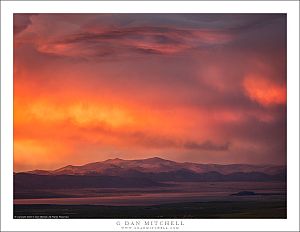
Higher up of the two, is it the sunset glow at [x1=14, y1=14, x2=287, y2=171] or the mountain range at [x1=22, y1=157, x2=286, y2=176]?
the sunset glow at [x1=14, y1=14, x2=287, y2=171]

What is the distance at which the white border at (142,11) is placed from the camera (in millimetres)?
10328

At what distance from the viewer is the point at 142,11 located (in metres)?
10.4

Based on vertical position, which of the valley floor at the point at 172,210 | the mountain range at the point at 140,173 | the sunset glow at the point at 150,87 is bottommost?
A: the valley floor at the point at 172,210

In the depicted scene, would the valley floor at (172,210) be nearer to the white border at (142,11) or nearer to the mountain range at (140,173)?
the white border at (142,11)

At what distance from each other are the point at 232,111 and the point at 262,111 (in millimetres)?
294

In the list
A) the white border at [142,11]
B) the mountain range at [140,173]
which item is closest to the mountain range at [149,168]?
the mountain range at [140,173]

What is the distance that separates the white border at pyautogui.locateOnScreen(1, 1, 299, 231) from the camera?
10328 mm

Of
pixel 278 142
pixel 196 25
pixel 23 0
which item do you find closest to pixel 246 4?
pixel 196 25

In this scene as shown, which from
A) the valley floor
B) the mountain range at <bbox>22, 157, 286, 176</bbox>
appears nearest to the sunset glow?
the mountain range at <bbox>22, 157, 286, 176</bbox>

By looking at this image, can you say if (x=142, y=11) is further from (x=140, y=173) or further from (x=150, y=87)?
(x=140, y=173)

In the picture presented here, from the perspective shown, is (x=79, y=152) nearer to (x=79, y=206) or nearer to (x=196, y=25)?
(x=79, y=206)

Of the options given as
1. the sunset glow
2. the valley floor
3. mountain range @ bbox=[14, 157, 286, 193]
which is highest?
the sunset glow

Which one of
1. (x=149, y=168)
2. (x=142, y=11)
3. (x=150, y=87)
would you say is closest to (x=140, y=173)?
(x=149, y=168)

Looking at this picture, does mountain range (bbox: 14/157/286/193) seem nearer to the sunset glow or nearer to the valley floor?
the sunset glow
